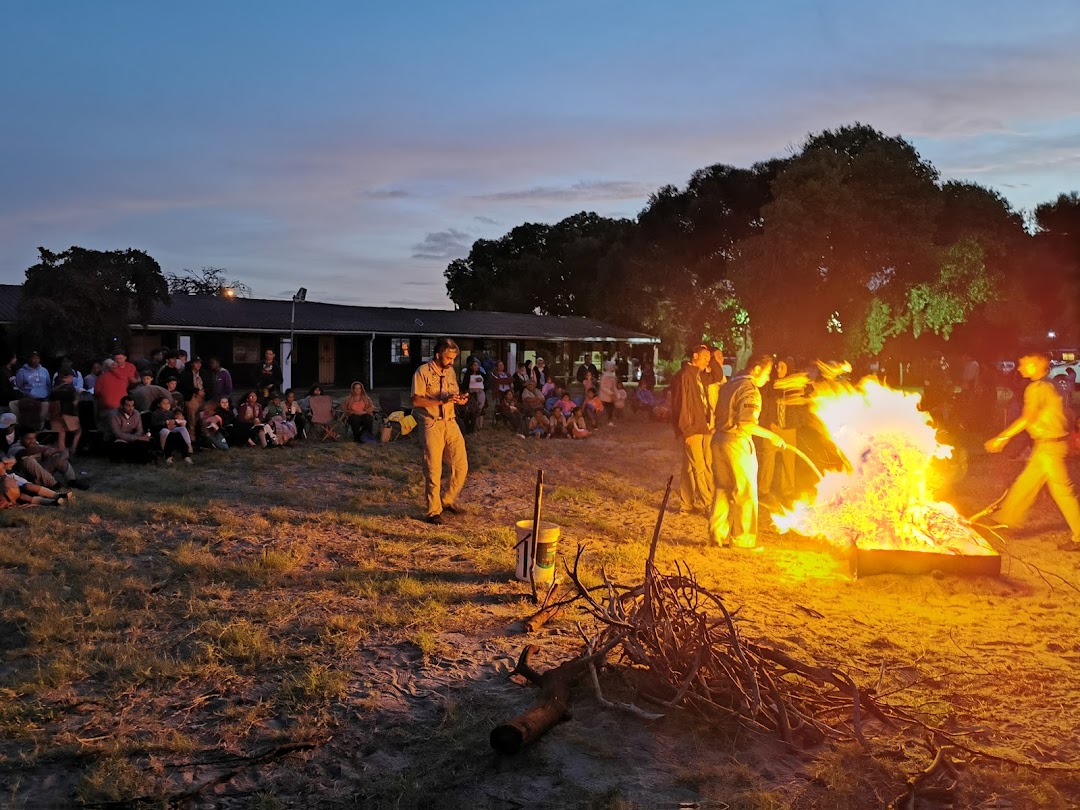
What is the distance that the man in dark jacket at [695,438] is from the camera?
897 centimetres

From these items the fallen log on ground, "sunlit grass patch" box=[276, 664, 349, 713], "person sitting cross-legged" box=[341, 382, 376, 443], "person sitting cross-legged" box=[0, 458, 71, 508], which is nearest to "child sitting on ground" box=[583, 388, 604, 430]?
"person sitting cross-legged" box=[341, 382, 376, 443]

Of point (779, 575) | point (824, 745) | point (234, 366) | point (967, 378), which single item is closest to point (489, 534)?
point (779, 575)

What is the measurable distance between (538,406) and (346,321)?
56.7 ft

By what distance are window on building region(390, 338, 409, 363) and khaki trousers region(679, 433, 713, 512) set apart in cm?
2475

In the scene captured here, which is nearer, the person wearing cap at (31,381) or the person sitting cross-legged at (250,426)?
the person wearing cap at (31,381)

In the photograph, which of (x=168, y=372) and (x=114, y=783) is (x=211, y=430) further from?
(x=114, y=783)

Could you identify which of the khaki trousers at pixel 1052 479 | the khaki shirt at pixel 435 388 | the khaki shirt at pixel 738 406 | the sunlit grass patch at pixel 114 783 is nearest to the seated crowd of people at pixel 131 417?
the khaki shirt at pixel 435 388

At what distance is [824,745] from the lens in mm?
4004

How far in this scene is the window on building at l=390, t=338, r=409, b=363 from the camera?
108ft

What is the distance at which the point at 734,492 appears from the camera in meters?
7.76

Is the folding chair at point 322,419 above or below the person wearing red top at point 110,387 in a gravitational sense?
below

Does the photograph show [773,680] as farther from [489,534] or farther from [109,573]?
[109,573]

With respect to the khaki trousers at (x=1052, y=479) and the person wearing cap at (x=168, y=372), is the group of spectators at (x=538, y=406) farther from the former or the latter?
the khaki trousers at (x=1052, y=479)

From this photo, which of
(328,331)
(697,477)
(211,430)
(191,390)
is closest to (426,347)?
(328,331)
